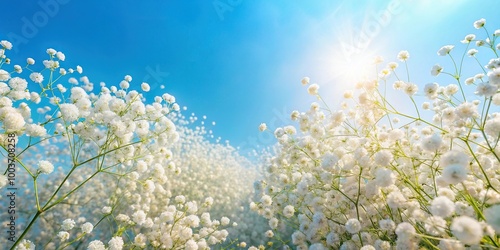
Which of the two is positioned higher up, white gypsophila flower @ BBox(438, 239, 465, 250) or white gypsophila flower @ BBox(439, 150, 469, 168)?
white gypsophila flower @ BBox(439, 150, 469, 168)

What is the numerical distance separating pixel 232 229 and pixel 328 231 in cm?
636

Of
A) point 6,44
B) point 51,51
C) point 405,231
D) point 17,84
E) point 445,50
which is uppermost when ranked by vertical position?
point 51,51

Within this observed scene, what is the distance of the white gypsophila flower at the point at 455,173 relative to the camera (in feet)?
6.45

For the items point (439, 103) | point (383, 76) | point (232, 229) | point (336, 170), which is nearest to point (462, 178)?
point (336, 170)

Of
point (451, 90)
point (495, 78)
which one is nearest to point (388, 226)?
point (495, 78)

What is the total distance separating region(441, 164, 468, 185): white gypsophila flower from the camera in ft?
6.45

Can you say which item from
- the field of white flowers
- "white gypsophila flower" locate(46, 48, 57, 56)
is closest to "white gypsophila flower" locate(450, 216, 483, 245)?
the field of white flowers

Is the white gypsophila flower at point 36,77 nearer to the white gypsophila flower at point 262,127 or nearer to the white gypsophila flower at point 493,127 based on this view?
the white gypsophila flower at point 262,127

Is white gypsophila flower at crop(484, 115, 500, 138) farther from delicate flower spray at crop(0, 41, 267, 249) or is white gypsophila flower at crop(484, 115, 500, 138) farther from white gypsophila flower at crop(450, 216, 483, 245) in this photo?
delicate flower spray at crop(0, 41, 267, 249)

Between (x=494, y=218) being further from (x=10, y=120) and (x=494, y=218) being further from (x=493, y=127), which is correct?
(x=10, y=120)

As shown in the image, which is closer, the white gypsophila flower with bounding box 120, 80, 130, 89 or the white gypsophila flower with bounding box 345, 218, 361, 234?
the white gypsophila flower with bounding box 345, 218, 361, 234

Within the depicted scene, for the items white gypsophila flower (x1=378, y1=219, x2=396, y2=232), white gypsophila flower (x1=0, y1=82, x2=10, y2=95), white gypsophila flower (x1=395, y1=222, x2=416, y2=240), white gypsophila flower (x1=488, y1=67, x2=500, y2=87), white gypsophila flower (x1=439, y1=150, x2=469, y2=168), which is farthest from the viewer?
white gypsophila flower (x1=0, y1=82, x2=10, y2=95)

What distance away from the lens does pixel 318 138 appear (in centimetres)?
440

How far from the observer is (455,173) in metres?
2.00
